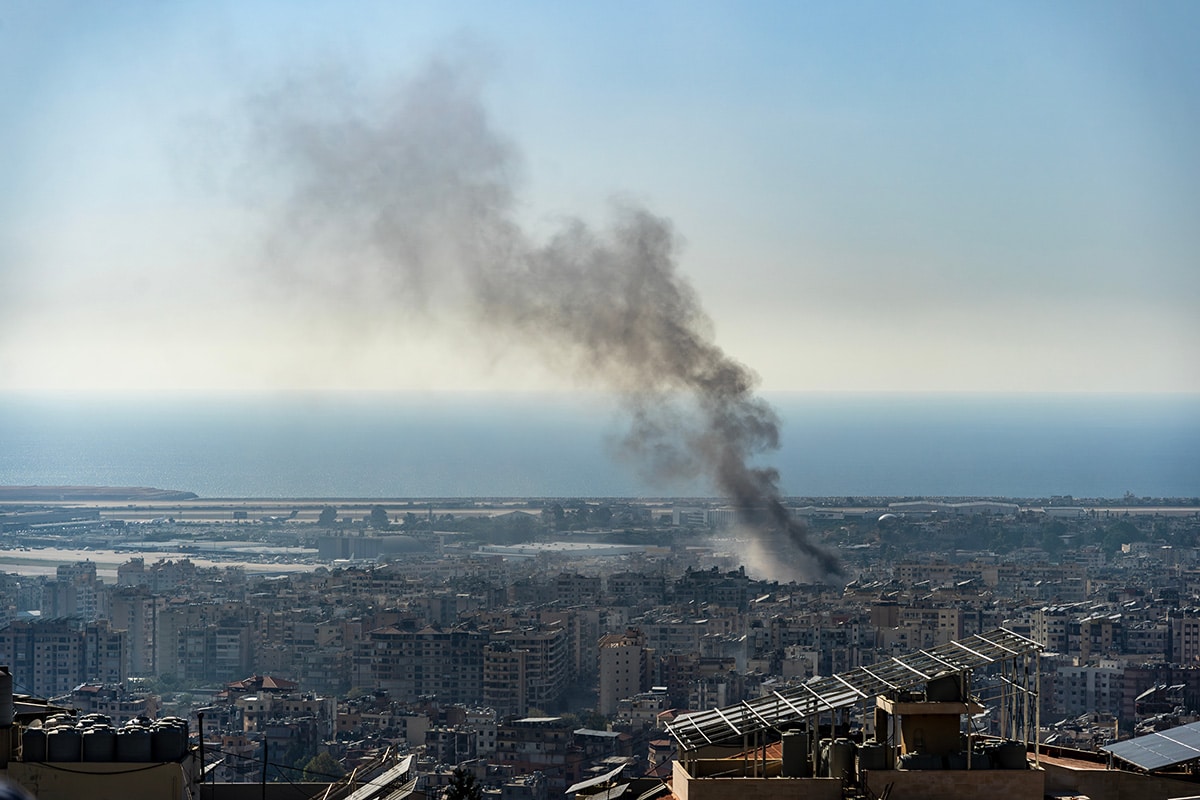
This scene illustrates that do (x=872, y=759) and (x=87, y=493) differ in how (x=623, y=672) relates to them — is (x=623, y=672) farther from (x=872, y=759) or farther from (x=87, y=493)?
(x=87, y=493)

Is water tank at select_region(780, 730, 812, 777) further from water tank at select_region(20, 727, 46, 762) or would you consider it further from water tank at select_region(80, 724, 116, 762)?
water tank at select_region(20, 727, 46, 762)

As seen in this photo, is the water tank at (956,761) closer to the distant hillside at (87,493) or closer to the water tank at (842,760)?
the water tank at (842,760)

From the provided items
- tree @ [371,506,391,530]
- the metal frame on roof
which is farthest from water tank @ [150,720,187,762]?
tree @ [371,506,391,530]

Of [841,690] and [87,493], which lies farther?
[87,493]

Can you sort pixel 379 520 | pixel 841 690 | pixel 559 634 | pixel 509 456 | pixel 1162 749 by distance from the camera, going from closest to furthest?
pixel 841 690 → pixel 1162 749 → pixel 559 634 → pixel 379 520 → pixel 509 456

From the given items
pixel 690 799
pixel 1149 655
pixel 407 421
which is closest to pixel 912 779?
pixel 690 799

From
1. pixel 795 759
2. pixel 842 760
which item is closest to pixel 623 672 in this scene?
pixel 795 759

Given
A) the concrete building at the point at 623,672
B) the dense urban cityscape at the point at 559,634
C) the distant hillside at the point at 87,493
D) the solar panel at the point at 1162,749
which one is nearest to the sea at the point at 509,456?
the distant hillside at the point at 87,493

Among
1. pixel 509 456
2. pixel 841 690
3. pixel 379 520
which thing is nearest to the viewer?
pixel 841 690
